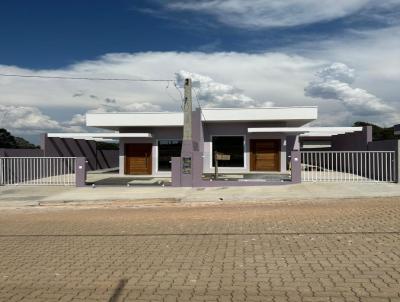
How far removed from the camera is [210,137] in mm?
28688

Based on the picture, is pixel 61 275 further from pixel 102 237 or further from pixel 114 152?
pixel 114 152

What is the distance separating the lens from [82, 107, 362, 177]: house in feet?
89.2

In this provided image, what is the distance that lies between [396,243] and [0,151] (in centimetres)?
1893

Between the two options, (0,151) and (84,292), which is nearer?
(84,292)

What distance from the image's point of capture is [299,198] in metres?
16.2

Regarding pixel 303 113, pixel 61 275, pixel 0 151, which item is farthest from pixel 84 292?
pixel 303 113

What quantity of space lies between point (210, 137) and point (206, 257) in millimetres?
21342

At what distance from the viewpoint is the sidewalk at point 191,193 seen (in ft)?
53.8

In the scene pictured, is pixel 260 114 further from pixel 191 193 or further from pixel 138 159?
pixel 191 193

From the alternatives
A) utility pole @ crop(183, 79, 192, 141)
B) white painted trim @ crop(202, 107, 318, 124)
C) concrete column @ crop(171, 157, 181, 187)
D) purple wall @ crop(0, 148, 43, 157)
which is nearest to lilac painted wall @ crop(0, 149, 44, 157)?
purple wall @ crop(0, 148, 43, 157)

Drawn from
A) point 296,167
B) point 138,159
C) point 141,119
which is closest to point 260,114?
point 141,119

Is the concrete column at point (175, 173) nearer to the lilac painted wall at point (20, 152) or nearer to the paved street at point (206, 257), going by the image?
the paved street at point (206, 257)

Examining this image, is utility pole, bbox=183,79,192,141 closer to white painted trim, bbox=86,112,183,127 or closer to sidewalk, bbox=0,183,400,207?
sidewalk, bbox=0,183,400,207

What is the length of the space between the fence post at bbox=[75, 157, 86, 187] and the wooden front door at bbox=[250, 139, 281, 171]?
11.1 m
